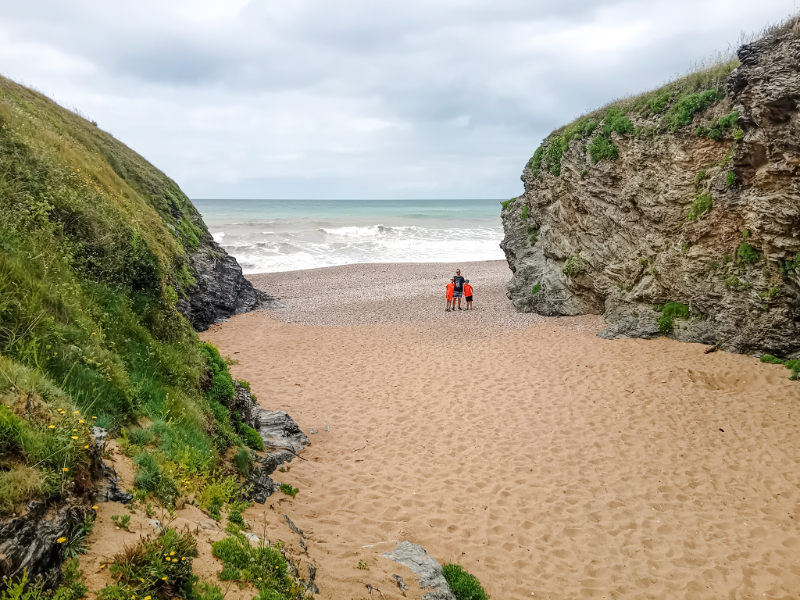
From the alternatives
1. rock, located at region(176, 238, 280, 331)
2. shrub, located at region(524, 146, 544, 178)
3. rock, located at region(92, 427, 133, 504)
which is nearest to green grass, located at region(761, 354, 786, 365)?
shrub, located at region(524, 146, 544, 178)

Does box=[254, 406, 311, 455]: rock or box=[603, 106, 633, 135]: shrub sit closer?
box=[254, 406, 311, 455]: rock

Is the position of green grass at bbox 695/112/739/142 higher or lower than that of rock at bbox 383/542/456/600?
higher

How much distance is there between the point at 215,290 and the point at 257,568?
17.2m

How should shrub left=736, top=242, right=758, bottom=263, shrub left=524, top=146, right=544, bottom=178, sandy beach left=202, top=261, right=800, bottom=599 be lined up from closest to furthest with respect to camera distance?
sandy beach left=202, top=261, right=800, bottom=599 < shrub left=736, top=242, right=758, bottom=263 < shrub left=524, top=146, right=544, bottom=178

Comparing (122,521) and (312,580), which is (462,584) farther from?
(122,521)

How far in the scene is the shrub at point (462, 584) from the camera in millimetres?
5602

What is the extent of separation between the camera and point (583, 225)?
18.0 meters

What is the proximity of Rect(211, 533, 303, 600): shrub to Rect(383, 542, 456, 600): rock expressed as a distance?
1.81 metres

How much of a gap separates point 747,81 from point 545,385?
29.5ft

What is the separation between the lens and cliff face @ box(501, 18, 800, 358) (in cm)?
1120

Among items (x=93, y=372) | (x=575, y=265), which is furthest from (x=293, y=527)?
(x=575, y=265)

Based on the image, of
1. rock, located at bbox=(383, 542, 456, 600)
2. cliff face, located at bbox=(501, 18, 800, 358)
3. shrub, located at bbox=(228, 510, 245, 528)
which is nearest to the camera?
shrub, located at bbox=(228, 510, 245, 528)

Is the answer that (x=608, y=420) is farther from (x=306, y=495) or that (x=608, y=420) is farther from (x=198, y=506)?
(x=198, y=506)

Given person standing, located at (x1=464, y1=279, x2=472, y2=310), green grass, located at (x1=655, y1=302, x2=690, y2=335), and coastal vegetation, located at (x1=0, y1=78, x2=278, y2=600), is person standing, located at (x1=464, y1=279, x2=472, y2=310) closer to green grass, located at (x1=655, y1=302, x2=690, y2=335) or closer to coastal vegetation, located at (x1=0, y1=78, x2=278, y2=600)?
green grass, located at (x1=655, y1=302, x2=690, y2=335)
